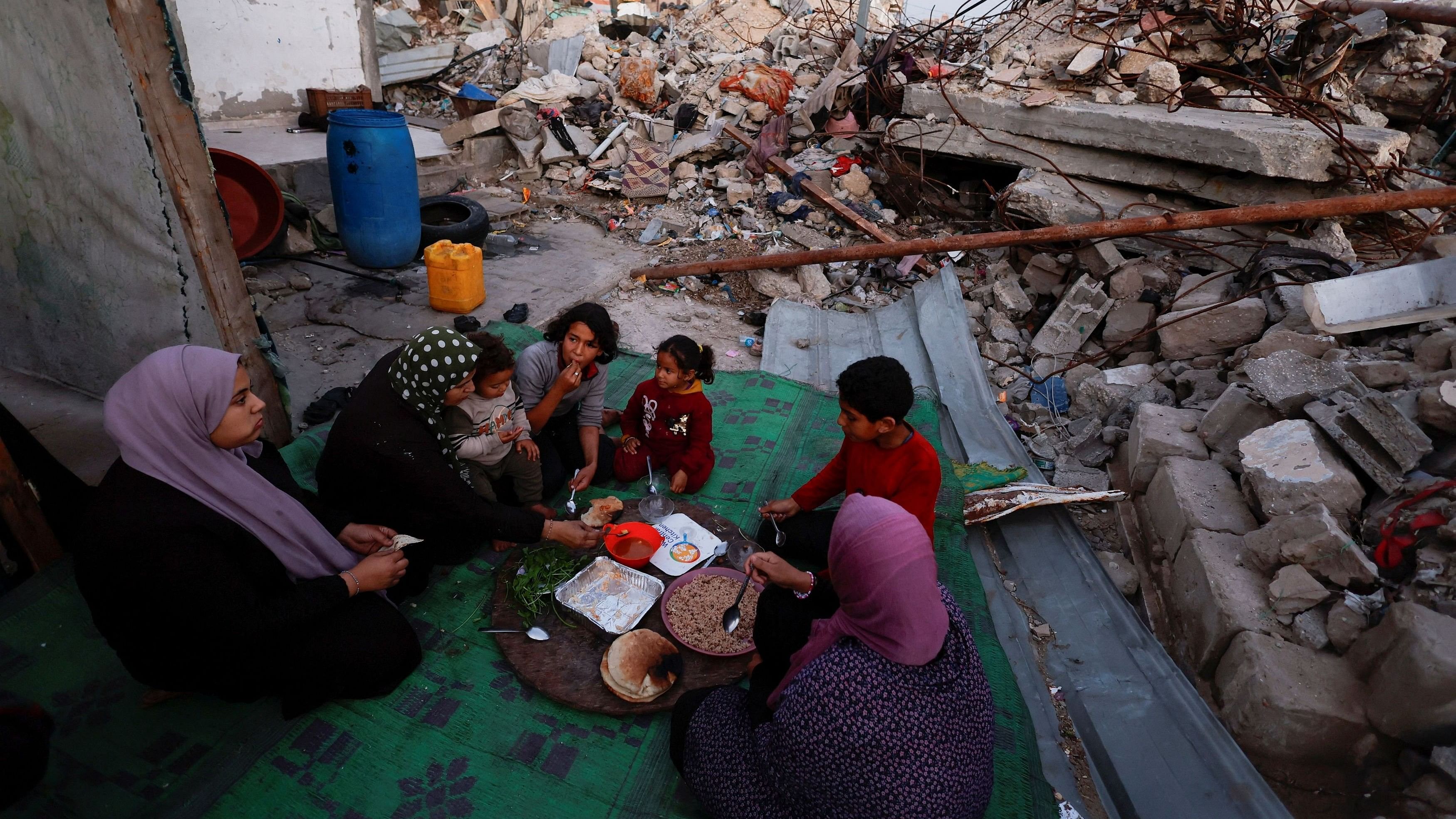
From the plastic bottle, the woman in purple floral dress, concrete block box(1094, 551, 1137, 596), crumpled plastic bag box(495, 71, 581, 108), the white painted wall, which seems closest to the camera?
the woman in purple floral dress

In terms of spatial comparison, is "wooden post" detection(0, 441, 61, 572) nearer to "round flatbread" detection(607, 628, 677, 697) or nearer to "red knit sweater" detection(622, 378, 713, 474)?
"round flatbread" detection(607, 628, 677, 697)

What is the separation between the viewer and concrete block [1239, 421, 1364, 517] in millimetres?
2760

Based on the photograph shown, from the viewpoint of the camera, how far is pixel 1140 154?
5.46 meters

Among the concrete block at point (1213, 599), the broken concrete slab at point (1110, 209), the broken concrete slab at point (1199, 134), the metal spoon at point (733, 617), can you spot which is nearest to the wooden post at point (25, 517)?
the metal spoon at point (733, 617)

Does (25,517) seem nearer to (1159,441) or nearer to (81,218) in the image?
(81,218)

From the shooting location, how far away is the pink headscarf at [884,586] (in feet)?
5.08

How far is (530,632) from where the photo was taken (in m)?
2.43

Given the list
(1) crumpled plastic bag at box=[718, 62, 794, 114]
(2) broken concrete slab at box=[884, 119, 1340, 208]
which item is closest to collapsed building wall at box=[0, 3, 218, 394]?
(2) broken concrete slab at box=[884, 119, 1340, 208]

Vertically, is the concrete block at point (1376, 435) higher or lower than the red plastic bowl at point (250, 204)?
higher

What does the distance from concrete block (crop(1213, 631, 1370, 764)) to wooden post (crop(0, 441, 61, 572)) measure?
4059 millimetres

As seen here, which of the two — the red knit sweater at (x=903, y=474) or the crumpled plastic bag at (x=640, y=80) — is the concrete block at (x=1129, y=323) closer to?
the red knit sweater at (x=903, y=474)

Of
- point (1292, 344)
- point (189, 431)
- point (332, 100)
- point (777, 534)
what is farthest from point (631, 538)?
point (332, 100)

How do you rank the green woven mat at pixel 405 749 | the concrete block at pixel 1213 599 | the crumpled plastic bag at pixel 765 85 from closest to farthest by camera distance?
the green woven mat at pixel 405 749 < the concrete block at pixel 1213 599 < the crumpled plastic bag at pixel 765 85

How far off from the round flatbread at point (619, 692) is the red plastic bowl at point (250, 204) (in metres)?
4.49
